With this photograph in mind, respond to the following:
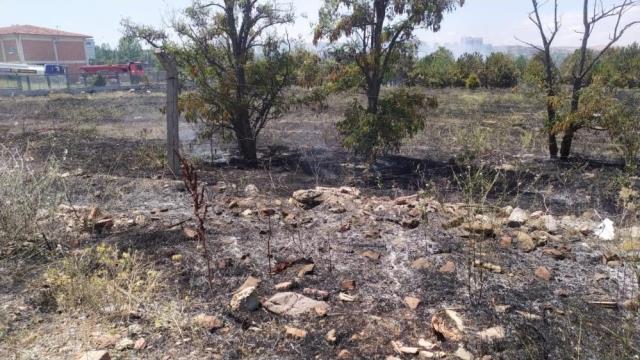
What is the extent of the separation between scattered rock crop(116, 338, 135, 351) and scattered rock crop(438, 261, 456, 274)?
6.46ft

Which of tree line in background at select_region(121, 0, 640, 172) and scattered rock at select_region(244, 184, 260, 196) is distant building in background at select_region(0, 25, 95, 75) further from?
scattered rock at select_region(244, 184, 260, 196)

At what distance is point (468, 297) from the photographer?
Result: 9.67 feet

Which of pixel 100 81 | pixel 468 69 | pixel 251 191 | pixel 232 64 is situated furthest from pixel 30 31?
pixel 251 191

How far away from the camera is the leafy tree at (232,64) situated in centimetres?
749

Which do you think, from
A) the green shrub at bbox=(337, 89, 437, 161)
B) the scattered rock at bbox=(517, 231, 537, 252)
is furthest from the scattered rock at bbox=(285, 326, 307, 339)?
the green shrub at bbox=(337, 89, 437, 161)

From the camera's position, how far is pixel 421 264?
11.0 feet

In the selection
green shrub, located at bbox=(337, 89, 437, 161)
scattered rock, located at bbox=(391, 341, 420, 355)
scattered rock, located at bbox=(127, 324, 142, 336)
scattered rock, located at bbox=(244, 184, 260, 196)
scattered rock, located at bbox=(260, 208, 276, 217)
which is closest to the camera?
scattered rock, located at bbox=(391, 341, 420, 355)

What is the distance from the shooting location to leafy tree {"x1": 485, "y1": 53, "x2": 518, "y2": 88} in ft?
72.6

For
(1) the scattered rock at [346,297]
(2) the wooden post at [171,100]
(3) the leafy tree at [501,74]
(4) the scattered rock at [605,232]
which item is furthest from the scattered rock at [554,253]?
(3) the leafy tree at [501,74]

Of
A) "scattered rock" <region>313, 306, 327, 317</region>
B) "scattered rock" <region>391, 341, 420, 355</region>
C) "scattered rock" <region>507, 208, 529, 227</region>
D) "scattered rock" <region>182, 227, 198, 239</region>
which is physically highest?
"scattered rock" <region>182, 227, 198, 239</region>

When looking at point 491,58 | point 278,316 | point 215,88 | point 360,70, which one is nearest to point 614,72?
point 491,58

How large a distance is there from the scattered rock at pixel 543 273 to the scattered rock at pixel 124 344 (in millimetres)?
2540

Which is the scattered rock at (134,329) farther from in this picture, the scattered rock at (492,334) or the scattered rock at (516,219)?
the scattered rock at (516,219)

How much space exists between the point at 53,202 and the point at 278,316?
8.37 ft
